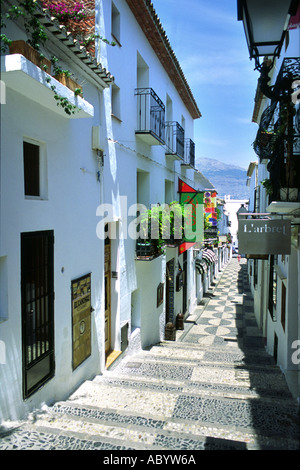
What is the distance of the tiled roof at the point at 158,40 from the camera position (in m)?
8.92

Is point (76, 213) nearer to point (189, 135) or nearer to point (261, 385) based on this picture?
point (261, 385)

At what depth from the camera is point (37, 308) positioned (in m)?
4.96

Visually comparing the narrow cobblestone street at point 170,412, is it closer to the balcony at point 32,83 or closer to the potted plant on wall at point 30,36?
the balcony at point 32,83

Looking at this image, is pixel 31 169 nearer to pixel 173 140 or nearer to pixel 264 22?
pixel 264 22

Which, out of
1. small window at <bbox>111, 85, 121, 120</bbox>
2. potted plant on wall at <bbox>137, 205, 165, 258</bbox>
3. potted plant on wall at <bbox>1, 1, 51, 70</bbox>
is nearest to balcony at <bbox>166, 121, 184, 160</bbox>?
potted plant on wall at <bbox>137, 205, 165, 258</bbox>

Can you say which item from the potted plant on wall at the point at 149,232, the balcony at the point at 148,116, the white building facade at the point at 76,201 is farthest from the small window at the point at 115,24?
the potted plant on wall at the point at 149,232

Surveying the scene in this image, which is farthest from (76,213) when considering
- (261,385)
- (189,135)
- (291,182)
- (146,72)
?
(189,135)

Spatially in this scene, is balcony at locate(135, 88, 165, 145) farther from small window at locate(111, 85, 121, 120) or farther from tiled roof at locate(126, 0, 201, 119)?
tiled roof at locate(126, 0, 201, 119)

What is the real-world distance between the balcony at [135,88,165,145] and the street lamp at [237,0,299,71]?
19.6ft

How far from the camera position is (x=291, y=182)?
614cm

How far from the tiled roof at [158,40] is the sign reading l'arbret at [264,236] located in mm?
6120

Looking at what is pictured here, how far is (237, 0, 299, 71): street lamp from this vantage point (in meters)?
3.02

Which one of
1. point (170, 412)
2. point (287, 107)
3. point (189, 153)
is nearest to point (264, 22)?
point (287, 107)

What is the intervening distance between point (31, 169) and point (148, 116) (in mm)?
5610
